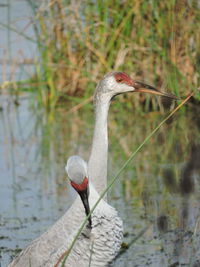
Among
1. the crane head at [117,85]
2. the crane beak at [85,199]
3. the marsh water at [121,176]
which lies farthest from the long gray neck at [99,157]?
the crane beak at [85,199]

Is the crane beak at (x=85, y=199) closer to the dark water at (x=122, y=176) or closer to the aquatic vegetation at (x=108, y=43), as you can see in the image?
the dark water at (x=122, y=176)

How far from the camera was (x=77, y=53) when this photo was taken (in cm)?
1009

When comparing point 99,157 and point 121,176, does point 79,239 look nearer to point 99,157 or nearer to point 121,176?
point 99,157

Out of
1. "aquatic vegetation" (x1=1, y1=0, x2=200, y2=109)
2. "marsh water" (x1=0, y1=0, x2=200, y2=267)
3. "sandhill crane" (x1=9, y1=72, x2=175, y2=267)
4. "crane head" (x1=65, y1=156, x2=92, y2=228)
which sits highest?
"aquatic vegetation" (x1=1, y1=0, x2=200, y2=109)

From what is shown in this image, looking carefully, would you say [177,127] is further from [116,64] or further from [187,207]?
[187,207]

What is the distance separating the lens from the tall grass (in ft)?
30.2

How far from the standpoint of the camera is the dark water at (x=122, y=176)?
6.02 m

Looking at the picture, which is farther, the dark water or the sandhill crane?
the dark water

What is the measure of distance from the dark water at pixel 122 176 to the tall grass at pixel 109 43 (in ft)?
1.24

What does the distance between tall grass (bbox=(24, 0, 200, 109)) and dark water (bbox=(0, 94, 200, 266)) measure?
38cm

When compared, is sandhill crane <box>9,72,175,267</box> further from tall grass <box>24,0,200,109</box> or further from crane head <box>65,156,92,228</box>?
tall grass <box>24,0,200,109</box>

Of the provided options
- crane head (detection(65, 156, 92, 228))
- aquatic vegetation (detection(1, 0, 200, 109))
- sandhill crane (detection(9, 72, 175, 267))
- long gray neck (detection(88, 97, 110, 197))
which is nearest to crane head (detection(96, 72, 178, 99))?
long gray neck (detection(88, 97, 110, 197))

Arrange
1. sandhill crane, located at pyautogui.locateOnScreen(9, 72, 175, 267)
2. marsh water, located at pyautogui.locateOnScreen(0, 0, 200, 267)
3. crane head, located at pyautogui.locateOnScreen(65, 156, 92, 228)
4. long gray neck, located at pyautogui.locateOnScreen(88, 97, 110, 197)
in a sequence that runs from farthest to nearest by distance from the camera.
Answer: marsh water, located at pyautogui.locateOnScreen(0, 0, 200, 267) < long gray neck, located at pyautogui.locateOnScreen(88, 97, 110, 197) < sandhill crane, located at pyautogui.locateOnScreen(9, 72, 175, 267) < crane head, located at pyautogui.locateOnScreen(65, 156, 92, 228)

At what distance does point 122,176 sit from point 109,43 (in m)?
2.39
